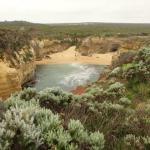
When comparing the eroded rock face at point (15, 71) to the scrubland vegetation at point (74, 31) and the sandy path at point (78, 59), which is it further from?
the scrubland vegetation at point (74, 31)

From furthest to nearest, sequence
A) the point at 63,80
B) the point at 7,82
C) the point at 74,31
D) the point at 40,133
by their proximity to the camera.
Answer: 1. the point at 74,31
2. the point at 63,80
3. the point at 7,82
4. the point at 40,133

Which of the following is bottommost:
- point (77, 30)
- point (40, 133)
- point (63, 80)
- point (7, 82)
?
point (77, 30)

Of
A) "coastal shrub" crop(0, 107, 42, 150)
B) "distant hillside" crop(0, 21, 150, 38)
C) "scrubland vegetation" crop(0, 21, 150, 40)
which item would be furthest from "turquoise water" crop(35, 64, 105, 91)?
"distant hillside" crop(0, 21, 150, 38)

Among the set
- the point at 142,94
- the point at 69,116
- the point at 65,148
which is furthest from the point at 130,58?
the point at 65,148

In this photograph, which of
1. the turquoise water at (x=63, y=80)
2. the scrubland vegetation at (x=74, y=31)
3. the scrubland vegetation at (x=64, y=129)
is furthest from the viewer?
the scrubland vegetation at (x=74, y=31)

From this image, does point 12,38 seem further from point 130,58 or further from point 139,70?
point 139,70

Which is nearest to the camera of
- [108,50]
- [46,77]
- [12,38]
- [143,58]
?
[143,58]

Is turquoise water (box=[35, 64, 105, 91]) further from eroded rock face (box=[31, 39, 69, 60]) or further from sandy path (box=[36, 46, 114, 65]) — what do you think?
eroded rock face (box=[31, 39, 69, 60])

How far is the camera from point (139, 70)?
14.8 meters

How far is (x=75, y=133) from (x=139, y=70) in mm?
10262

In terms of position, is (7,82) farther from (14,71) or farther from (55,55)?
(55,55)

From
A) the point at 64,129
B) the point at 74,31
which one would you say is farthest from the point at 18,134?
the point at 74,31

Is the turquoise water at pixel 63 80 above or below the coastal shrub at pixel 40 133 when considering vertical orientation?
below

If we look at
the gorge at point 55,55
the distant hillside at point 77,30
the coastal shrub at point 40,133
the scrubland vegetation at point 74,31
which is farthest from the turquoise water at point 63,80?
the distant hillside at point 77,30
